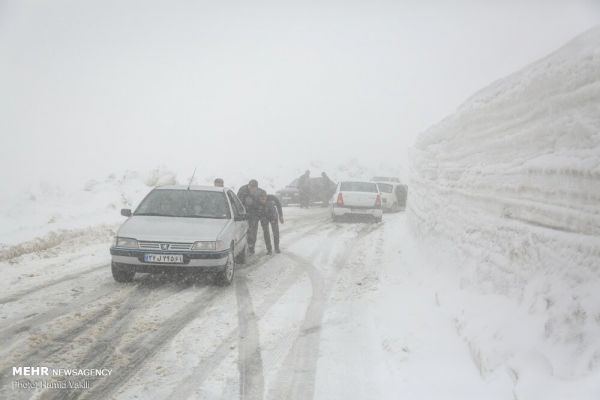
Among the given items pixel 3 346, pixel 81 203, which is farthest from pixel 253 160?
pixel 3 346

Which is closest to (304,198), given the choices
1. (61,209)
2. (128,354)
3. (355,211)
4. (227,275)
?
(355,211)

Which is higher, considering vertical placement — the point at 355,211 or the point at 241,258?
the point at 241,258

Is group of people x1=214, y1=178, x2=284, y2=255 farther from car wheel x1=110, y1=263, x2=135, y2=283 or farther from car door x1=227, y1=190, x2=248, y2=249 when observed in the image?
car wheel x1=110, y1=263, x2=135, y2=283

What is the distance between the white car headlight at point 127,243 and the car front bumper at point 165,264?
55mm

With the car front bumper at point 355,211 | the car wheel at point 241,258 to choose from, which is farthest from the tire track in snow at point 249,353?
the car front bumper at point 355,211

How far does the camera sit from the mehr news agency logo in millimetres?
3342

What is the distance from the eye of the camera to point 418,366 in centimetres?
367

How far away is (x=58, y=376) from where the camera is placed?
349 cm

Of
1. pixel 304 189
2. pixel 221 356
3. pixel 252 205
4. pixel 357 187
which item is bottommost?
pixel 221 356

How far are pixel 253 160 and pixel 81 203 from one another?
4024 centimetres

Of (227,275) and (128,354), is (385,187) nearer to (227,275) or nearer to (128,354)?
(227,275)

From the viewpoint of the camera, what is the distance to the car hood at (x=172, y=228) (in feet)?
20.6

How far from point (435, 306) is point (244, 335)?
208 cm

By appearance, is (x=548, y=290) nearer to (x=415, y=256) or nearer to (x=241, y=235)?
(x=415, y=256)
